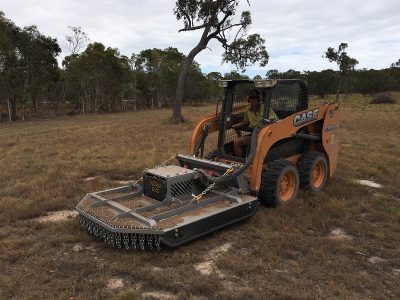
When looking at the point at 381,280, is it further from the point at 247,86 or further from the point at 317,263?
the point at 247,86

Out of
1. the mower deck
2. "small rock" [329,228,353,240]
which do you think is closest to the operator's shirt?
the mower deck

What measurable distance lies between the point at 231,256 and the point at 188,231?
0.54m

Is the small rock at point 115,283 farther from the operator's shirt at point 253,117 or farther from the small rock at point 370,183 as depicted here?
the small rock at point 370,183

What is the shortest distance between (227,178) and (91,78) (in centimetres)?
3707

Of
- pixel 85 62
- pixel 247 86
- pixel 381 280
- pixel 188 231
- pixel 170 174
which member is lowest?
pixel 381 280

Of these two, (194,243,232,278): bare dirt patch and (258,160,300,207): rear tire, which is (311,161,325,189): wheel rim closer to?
(258,160,300,207): rear tire

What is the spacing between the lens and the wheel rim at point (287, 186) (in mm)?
5785

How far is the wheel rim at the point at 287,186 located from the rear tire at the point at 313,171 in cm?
36

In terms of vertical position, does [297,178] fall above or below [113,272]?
above

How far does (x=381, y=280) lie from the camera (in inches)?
149

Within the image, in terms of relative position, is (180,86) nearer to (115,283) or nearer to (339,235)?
(339,235)

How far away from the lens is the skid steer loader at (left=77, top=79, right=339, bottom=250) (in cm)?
432

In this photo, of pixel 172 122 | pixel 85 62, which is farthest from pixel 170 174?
pixel 85 62

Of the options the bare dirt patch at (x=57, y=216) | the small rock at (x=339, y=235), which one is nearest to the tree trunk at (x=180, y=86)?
the bare dirt patch at (x=57, y=216)
